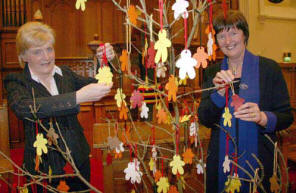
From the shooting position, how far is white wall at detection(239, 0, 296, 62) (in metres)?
6.51

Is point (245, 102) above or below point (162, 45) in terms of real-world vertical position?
below

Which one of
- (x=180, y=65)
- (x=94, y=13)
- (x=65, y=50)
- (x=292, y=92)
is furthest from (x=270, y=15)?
(x=180, y=65)

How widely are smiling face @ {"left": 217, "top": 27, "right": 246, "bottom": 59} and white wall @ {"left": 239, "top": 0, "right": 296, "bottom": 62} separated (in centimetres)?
547

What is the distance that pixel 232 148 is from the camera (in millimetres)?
1316

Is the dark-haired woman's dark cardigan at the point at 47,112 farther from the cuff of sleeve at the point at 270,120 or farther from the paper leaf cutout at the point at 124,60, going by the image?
the cuff of sleeve at the point at 270,120

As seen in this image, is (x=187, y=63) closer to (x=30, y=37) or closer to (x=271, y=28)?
(x=30, y=37)

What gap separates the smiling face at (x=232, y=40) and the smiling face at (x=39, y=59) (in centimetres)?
83

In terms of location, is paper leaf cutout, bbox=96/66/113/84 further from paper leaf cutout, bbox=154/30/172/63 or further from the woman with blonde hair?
the woman with blonde hair

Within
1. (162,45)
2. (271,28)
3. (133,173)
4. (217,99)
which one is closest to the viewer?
(162,45)

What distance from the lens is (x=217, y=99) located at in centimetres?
112

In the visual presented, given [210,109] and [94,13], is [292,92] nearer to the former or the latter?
[94,13]

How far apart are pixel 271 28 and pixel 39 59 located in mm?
6573

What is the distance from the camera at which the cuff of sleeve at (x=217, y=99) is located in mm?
1112

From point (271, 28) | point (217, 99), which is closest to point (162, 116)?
point (217, 99)
